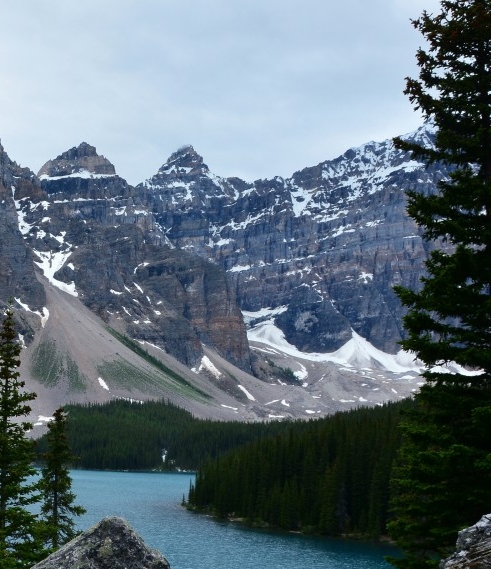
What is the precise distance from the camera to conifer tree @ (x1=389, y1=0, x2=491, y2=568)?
56.5ft

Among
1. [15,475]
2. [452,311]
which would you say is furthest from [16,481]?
[452,311]

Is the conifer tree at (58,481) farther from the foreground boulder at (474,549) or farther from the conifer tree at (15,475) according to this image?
the foreground boulder at (474,549)

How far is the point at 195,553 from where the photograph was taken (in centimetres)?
7894

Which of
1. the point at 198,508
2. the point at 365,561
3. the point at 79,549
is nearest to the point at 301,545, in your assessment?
the point at 365,561

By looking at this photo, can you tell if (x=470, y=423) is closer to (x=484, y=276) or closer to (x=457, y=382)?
(x=457, y=382)

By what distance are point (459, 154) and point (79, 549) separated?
14.3 meters

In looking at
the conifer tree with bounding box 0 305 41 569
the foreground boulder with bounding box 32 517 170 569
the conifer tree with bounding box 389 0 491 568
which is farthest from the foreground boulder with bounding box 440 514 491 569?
the conifer tree with bounding box 0 305 41 569

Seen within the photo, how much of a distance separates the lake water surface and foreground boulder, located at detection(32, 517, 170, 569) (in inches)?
2506

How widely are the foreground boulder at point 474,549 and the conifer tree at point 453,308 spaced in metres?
5.96

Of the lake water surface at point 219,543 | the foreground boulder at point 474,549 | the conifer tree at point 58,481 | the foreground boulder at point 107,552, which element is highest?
the foreground boulder at point 474,549

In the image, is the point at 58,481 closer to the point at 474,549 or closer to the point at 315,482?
the point at 474,549

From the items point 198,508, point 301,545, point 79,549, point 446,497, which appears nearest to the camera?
point 79,549

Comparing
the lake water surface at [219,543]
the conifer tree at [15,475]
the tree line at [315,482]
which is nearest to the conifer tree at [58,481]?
the conifer tree at [15,475]

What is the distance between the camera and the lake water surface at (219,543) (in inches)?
2982
